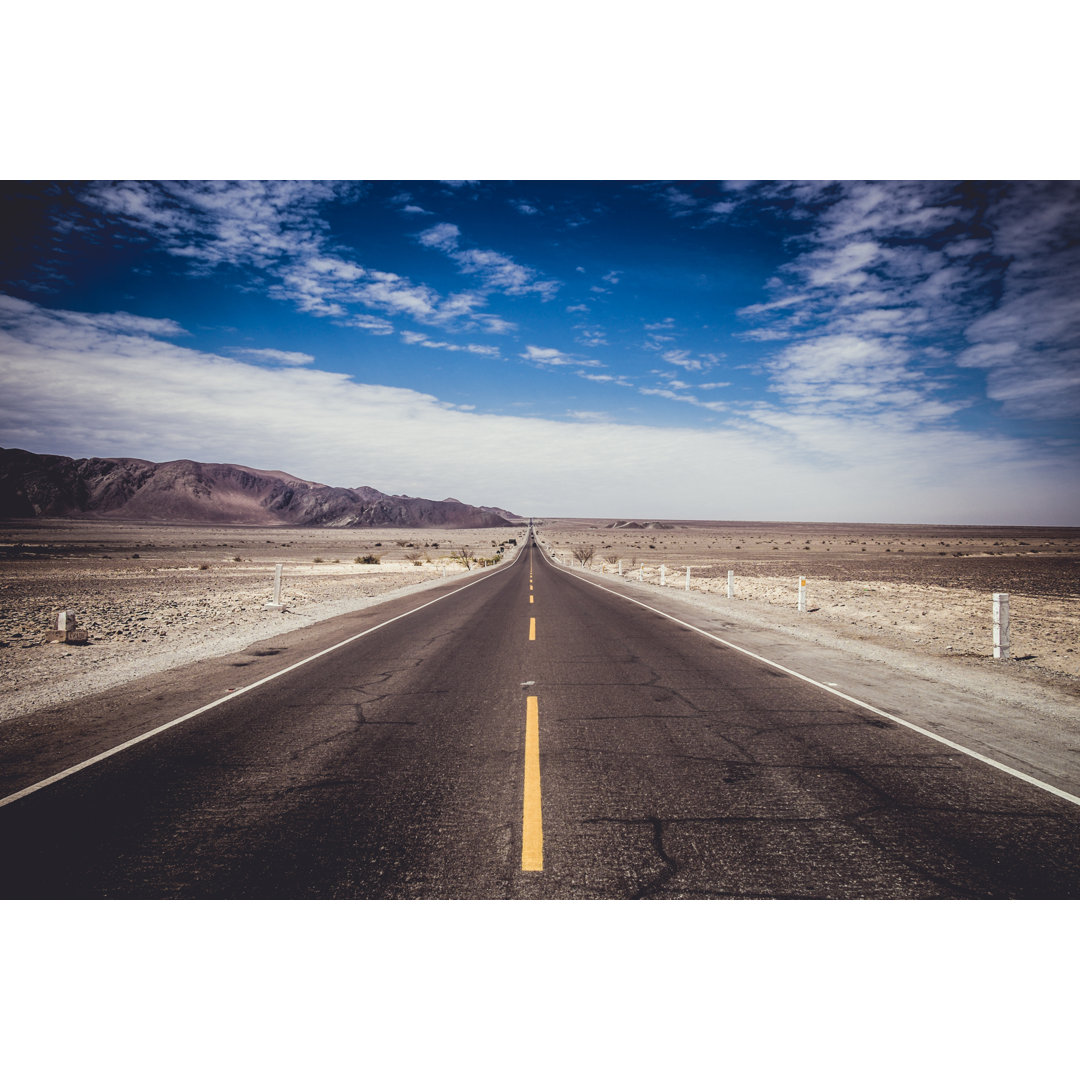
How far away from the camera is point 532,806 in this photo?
12.3 feet

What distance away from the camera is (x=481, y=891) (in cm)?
288

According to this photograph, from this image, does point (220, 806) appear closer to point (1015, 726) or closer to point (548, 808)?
point (548, 808)

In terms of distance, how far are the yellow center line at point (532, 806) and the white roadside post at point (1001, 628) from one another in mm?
8261

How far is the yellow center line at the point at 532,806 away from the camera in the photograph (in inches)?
123

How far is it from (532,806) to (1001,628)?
931cm

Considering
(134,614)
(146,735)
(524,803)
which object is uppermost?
(524,803)

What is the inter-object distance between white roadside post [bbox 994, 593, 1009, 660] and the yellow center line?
826 centimetres

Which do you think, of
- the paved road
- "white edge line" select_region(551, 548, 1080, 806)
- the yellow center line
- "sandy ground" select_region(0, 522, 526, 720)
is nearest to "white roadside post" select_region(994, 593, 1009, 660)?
"white edge line" select_region(551, 548, 1080, 806)

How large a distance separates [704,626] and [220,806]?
10321mm

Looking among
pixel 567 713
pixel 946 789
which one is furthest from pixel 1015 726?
pixel 567 713

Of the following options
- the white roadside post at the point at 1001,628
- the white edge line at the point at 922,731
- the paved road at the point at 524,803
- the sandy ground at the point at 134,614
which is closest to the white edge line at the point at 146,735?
the paved road at the point at 524,803

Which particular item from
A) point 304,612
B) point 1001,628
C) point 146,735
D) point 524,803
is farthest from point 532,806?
point 304,612

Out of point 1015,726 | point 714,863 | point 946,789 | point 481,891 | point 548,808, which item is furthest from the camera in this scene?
point 1015,726

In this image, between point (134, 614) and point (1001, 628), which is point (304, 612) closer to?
point (134, 614)
